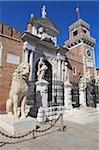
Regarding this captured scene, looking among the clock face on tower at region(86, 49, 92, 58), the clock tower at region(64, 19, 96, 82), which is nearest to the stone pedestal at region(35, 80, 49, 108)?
the clock tower at region(64, 19, 96, 82)

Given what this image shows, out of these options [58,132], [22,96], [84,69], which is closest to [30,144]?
[58,132]

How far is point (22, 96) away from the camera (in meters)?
6.00

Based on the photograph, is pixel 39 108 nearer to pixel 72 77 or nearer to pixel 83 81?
pixel 83 81

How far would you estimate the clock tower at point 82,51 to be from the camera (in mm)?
17094

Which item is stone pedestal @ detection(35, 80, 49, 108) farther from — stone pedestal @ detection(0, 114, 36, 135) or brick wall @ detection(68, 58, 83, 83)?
brick wall @ detection(68, 58, 83, 83)

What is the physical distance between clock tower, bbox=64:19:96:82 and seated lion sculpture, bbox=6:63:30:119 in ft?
35.4

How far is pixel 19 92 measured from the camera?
583 centimetres

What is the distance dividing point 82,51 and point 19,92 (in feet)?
50.1

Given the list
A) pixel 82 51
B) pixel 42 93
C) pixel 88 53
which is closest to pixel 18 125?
pixel 42 93

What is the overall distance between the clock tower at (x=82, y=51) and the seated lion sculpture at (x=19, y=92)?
35.4ft

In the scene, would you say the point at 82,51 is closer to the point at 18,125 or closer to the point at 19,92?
the point at 19,92

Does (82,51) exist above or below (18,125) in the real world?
above

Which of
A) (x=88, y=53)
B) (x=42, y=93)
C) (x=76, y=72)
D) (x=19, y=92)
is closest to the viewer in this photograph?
(x=19, y=92)

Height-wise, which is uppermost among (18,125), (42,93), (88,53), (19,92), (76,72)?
(88,53)
